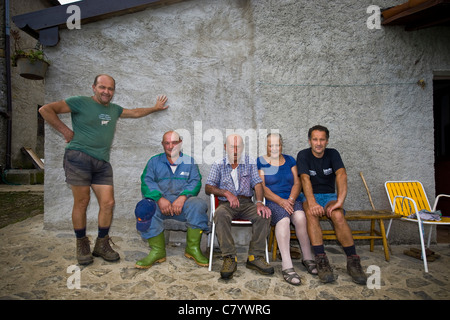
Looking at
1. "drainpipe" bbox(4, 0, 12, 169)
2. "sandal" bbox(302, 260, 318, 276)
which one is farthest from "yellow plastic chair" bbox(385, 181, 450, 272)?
"drainpipe" bbox(4, 0, 12, 169)

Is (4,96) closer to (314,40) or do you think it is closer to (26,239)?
(26,239)

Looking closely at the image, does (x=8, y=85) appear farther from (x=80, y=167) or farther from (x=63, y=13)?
(x=80, y=167)

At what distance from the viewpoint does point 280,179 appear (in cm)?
328

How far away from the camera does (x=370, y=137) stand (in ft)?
12.7

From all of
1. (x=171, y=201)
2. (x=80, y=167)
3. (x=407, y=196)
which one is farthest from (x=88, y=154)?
(x=407, y=196)

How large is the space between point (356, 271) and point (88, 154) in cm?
319

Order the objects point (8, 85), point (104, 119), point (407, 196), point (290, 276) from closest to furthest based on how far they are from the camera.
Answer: point (290, 276)
point (104, 119)
point (407, 196)
point (8, 85)

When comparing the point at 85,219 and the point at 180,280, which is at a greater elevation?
the point at 85,219

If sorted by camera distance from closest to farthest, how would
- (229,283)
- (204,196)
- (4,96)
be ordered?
(229,283)
(204,196)
(4,96)

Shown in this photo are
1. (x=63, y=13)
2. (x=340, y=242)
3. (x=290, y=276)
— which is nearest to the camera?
(x=290, y=276)

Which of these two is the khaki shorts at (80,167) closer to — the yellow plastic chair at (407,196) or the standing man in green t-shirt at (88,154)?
the standing man in green t-shirt at (88,154)

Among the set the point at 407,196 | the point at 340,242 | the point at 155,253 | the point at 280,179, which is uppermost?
the point at 280,179

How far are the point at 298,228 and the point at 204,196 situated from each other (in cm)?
151

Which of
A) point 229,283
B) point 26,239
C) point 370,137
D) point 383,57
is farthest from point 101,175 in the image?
point 383,57
